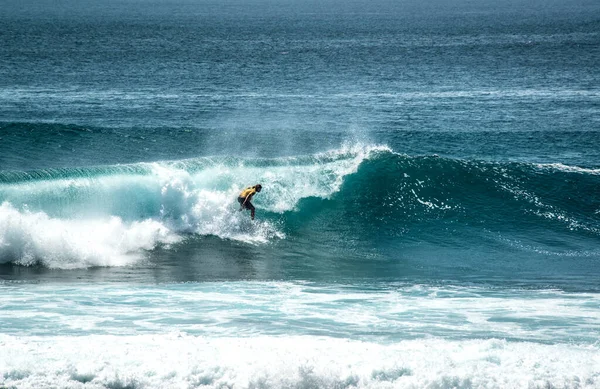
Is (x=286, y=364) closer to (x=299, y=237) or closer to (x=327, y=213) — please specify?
(x=299, y=237)

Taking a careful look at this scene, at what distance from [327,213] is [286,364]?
36.3ft

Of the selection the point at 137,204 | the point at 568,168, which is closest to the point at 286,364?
the point at 137,204

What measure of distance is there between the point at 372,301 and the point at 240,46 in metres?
62.1

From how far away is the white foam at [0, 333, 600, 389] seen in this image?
11.4 metres

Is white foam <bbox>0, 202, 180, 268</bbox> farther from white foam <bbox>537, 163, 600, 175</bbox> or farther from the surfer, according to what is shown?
white foam <bbox>537, 163, 600, 175</bbox>

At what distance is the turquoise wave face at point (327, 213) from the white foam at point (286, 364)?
18.2 ft

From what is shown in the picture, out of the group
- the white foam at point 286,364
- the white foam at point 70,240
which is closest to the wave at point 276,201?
the white foam at point 70,240

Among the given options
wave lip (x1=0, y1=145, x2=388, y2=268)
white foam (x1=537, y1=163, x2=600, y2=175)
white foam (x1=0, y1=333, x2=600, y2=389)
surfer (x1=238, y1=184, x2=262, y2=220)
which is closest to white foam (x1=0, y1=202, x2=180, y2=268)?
wave lip (x1=0, y1=145, x2=388, y2=268)

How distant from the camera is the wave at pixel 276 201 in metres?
19.1

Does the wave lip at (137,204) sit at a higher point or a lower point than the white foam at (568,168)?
lower

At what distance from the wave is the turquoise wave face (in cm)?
4

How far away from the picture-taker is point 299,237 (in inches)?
827

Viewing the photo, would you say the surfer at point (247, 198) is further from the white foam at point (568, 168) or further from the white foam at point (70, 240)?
the white foam at point (568, 168)

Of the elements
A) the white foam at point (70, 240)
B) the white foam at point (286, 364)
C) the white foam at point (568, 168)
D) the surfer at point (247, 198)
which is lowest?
the white foam at point (286, 364)
